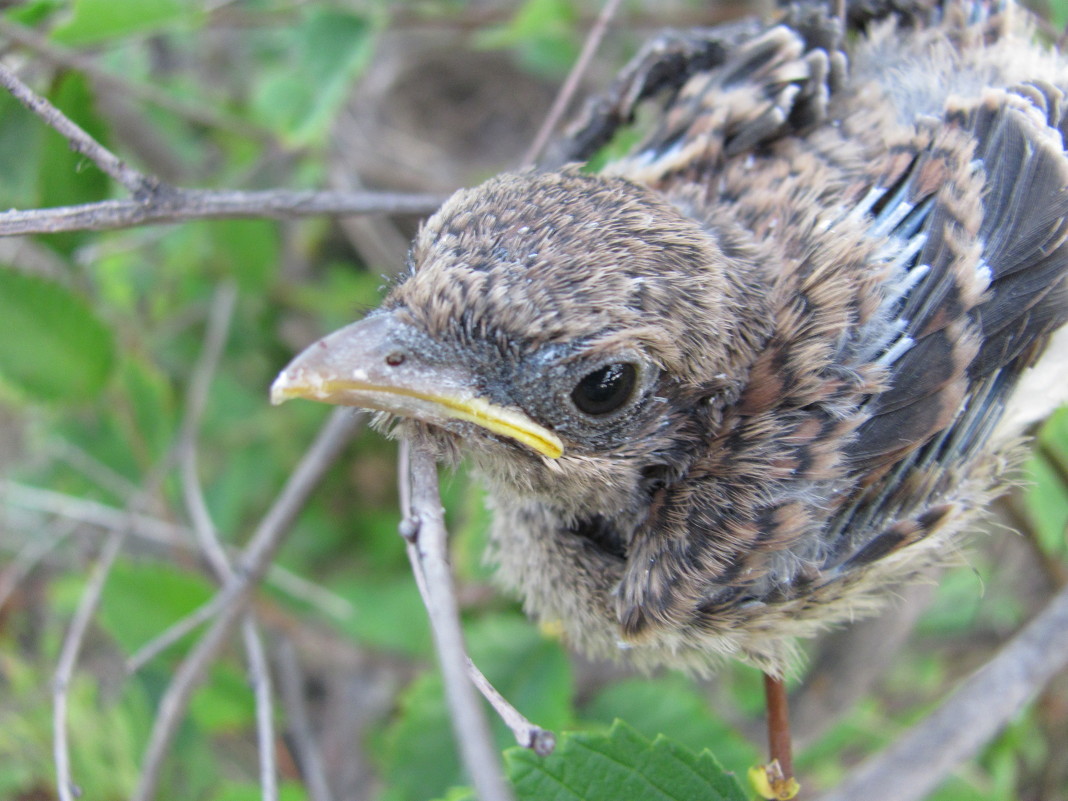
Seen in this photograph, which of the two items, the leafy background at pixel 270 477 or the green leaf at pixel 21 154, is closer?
the green leaf at pixel 21 154

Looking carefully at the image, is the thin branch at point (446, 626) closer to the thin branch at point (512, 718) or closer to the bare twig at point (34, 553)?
the thin branch at point (512, 718)

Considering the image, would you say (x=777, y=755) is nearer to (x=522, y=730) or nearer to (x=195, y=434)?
(x=522, y=730)

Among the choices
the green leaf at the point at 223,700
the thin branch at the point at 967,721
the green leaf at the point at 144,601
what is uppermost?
the green leaf at the point at 144,601

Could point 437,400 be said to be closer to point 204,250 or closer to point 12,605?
point 204,250

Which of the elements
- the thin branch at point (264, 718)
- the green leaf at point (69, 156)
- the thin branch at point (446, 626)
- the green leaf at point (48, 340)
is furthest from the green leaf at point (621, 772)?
the green leaf at point (48, 340)

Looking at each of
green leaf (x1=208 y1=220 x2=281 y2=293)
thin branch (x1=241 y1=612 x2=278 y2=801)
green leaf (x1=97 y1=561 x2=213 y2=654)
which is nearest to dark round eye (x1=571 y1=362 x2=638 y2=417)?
thin branch (x1=241 y1=612 x2=278 y2=801)

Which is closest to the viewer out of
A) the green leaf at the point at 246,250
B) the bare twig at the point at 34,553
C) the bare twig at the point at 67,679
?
the bare twig at the point at 67,679

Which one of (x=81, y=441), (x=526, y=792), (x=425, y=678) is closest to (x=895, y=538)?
(x=526, y=792)
